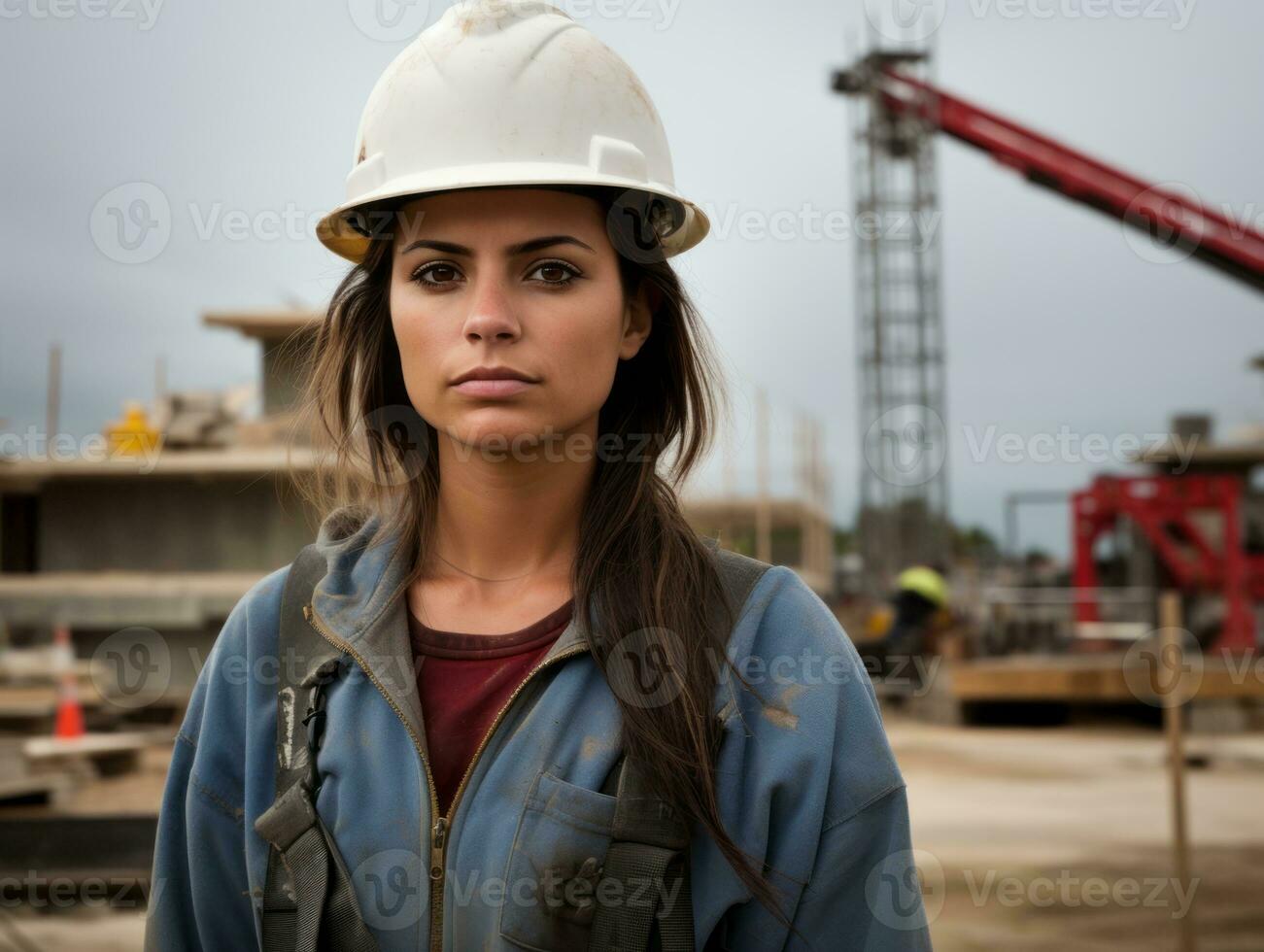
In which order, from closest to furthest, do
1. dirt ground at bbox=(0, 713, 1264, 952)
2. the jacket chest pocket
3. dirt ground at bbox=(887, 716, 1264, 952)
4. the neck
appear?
the jacket chest pocket
the neck
dirt ground at bbox=(0, 713, 1264, 952)
dirt ground at bbox=(887, 716, 1264, 952)

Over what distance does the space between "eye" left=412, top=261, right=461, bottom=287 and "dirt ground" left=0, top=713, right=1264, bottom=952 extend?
11.0 ft

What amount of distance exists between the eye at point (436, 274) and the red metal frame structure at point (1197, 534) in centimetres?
1534

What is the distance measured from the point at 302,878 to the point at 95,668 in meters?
13.8

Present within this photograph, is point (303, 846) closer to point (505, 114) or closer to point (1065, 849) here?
point (505, 114)

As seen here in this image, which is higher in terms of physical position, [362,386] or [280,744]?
[362,386]

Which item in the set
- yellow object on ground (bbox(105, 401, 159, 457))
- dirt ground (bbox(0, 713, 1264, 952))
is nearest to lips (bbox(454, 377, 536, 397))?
dirt ground (bbox(0, 713, 1264, 952))

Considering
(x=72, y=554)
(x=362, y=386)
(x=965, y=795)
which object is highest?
(x=362, y=386)

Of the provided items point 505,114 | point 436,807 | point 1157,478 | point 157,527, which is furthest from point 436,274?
point 157,527

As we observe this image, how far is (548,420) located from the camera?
67.8 inches

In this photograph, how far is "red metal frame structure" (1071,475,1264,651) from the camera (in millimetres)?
15430

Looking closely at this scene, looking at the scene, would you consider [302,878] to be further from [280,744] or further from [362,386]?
[362,386]

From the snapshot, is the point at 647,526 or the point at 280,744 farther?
the point at 647,526

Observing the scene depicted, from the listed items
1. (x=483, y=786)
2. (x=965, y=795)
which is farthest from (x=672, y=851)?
(x=965, y=795)

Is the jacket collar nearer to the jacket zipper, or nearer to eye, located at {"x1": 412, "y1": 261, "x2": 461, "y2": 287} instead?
the jacket zipper
